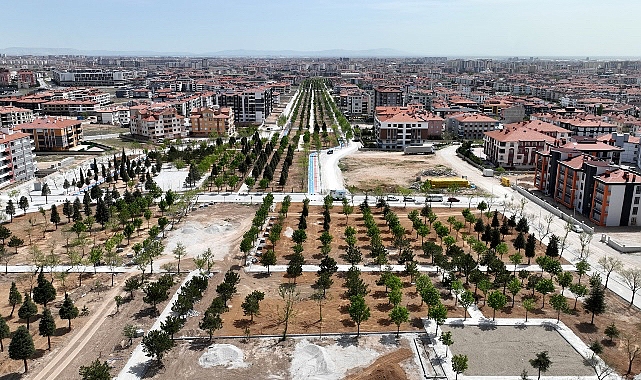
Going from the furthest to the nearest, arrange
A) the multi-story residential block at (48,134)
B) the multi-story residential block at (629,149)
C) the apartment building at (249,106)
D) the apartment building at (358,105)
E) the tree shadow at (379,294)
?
the apartment building at (358,105) < the apartment building at (249,106) < the multi-story residential block at (48,134) < the multi-story residential block at (629,149) < the tree shadow at (379,294)

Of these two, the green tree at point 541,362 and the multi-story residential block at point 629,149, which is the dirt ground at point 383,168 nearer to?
the multi-story residential block at point 629,149

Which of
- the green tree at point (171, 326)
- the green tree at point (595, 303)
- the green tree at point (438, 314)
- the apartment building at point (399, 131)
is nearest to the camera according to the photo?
the green tree at point (171, 326)

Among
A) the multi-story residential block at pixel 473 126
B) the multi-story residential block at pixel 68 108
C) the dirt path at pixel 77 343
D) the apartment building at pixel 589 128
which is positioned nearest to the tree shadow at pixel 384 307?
the dirt path at pixel 77 343

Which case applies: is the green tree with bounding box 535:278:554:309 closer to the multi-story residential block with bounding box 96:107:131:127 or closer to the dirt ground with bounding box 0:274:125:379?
the dirt ground with bounding box 0:274:125:379

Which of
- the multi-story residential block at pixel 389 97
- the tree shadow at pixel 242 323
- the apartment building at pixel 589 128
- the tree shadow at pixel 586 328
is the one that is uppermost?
the multi-story residential block at pixel 389 97

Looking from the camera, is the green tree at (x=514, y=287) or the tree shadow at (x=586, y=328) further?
the green tree at (x=514, y=287)

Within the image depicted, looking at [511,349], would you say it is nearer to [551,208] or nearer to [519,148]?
[551,208]
